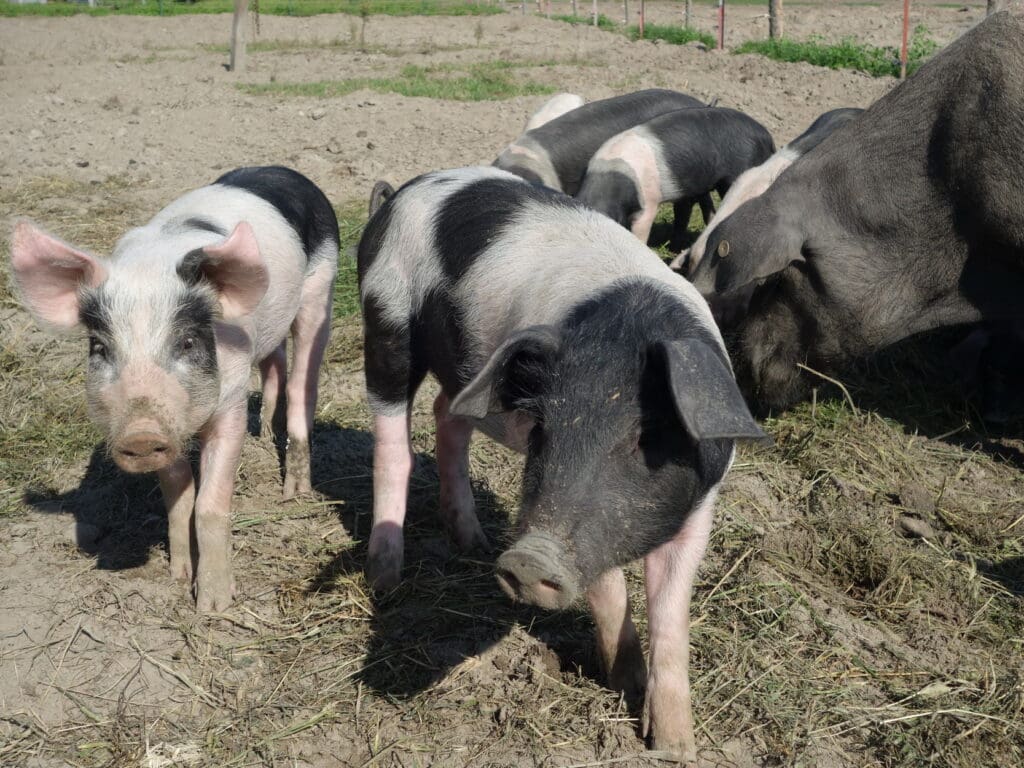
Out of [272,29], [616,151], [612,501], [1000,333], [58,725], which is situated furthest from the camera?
[272,29]

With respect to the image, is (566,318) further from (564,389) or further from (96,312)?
A: (96,312)

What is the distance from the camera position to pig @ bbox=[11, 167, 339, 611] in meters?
3.44

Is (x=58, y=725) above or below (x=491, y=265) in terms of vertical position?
below

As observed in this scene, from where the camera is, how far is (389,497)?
4102 mm

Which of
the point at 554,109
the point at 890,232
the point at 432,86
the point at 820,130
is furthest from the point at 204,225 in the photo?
the point at 432,86

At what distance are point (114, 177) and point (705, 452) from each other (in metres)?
8.53

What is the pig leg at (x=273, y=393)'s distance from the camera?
5.46 metres

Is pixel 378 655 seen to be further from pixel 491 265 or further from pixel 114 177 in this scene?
pixel 114 177

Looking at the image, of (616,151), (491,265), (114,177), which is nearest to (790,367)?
(491,265)

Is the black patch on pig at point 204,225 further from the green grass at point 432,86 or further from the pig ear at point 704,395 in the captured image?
the green grass at point 432,86

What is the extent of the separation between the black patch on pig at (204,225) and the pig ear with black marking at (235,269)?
54 cm

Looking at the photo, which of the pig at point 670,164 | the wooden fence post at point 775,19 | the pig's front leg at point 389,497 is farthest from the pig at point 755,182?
the wooden fence post at point 775,19

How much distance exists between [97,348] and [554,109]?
8.34 m

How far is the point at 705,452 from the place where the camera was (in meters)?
2.78
